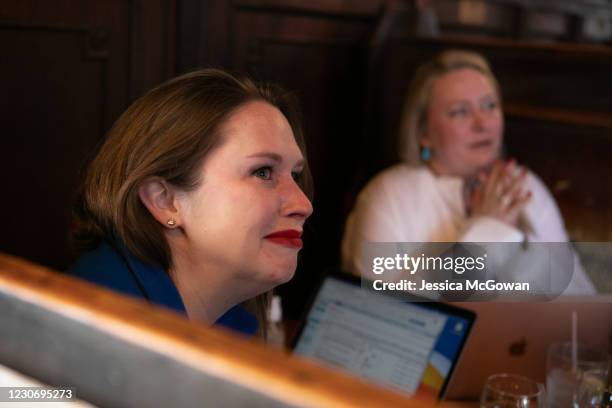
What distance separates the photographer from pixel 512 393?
1.24 m

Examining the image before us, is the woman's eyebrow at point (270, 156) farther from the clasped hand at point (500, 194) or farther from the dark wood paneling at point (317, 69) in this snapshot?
the dark wood paneling at point (317, 69)

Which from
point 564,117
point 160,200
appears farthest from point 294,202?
point 564,117

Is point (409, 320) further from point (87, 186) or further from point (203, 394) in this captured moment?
point (203, 394)

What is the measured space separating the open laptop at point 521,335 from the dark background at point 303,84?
39 centimetres

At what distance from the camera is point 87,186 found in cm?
121

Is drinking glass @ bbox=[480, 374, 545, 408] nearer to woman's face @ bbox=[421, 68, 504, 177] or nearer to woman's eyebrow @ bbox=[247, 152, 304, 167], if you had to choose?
woman's eyebrow @ bbox=[247, 152, 304, 167]

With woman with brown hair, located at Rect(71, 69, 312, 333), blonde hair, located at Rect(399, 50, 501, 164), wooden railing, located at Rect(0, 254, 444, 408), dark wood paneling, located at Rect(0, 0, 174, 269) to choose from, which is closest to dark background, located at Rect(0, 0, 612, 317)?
dark wood paneling, located at Rect(0, 0, 174, 269)

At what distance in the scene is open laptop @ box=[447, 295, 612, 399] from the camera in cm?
148

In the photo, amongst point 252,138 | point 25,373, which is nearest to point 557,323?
point 252,138

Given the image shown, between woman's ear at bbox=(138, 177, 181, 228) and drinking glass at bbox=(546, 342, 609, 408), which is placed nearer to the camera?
woman's ear at bbox=(138, 177, 181, 228)

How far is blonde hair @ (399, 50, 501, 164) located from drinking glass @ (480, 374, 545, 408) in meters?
1.18

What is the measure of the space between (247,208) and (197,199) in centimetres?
8

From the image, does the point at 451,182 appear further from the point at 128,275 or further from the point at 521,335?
the point at 128,275

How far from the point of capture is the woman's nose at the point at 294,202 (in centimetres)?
111
